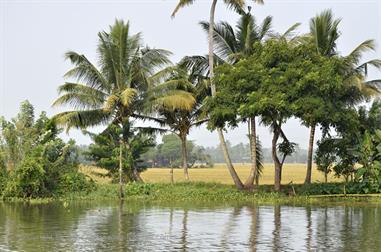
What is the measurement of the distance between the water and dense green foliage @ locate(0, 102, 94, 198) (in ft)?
7.49

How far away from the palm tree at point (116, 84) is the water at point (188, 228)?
22.9 feet

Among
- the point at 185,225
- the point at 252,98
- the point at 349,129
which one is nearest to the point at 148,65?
the point at 252,98

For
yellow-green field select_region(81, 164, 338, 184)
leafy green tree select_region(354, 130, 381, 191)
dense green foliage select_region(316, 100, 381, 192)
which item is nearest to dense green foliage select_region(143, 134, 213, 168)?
yellow-green field select_region(81, 164, 338, 184)

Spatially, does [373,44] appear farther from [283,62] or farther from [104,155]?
[104,155]

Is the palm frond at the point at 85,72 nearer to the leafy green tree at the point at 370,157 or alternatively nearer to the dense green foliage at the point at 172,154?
the leafy green tree at the point at 370,157

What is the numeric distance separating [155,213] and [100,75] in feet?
35.5

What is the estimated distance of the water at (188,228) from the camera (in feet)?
41.9

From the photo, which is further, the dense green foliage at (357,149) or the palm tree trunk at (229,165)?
the palm tree trunk at (229,165)

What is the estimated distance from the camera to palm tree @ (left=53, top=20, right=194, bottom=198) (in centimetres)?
2856

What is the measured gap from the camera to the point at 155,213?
20.1 m

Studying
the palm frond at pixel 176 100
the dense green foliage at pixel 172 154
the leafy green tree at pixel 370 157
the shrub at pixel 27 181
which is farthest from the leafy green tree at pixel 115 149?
the dense green foliage at pixel 172 154

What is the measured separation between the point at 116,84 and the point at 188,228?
14.6m

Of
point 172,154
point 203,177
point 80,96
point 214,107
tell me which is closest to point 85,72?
point 80,96

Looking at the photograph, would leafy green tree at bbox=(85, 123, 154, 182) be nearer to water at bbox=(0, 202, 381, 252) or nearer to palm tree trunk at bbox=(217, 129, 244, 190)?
palm tree trunk at bbox=(217, 129, 244, 190)
